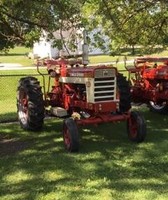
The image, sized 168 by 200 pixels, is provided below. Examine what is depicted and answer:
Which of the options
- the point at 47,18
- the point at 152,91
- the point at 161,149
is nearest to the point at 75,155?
the point at 161,149

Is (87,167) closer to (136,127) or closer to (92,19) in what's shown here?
(136,127)

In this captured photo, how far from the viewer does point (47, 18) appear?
864cm

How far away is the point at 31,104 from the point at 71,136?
1621 mm

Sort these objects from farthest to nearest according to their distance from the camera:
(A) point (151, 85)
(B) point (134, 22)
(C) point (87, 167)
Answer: (B) point (134, 22) < (A) point (151, 85) < (C) point (87, 167)

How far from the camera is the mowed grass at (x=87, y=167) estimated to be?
5.36 meters

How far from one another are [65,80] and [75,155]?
79.9 inches

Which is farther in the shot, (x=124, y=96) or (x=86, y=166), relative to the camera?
(x=124, y=96)

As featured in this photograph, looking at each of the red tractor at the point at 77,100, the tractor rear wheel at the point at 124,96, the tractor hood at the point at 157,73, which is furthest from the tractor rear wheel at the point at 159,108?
the red tractor at the point at 77,100

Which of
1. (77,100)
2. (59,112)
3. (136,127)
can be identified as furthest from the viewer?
(59,112)

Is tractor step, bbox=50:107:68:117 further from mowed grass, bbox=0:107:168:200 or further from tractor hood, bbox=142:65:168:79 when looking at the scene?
tractor hood, bbox=142:65:168:79

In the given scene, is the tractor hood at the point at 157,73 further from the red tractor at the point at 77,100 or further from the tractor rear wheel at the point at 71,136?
the tractor rear wheel at the point at 71,136

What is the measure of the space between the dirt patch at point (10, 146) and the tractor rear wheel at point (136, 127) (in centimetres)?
183

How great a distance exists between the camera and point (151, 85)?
10508 mm

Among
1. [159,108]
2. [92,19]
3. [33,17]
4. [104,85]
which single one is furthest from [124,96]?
[92,19]
